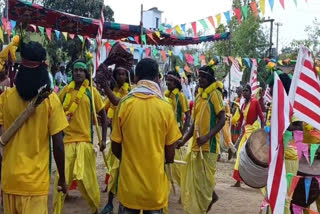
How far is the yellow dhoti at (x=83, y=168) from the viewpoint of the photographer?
18.8ft

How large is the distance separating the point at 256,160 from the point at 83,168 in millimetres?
2365

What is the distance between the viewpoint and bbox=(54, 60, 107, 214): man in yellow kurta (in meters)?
5.74

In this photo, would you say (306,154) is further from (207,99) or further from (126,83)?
(126,83)

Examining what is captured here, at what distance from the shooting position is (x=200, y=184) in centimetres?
598

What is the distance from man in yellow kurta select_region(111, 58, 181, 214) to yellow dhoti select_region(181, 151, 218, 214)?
7.57 ft

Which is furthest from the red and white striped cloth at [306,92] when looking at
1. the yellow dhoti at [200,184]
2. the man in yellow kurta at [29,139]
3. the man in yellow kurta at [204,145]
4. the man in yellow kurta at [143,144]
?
the yellow dhoti at [200,184]

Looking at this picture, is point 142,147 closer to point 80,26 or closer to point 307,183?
point 307,183

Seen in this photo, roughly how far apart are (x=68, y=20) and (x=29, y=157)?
7400mm

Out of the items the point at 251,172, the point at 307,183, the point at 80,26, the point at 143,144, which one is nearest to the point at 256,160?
the point at 251,172

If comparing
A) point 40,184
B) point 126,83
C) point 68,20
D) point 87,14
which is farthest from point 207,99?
point 87,14

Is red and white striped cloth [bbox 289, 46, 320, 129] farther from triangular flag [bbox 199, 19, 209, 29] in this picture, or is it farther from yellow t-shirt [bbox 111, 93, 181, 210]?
triangular flag [bbox 199, 19, 209, 29]

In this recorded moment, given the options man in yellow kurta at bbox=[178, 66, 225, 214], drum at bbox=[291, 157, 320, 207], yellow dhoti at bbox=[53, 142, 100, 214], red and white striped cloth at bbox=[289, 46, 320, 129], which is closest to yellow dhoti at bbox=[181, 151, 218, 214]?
man in yellow kurta at bbox=[178, 66, 225, 214]

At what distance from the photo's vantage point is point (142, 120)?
358cm

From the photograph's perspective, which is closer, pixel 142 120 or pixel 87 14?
pixel 142 120
